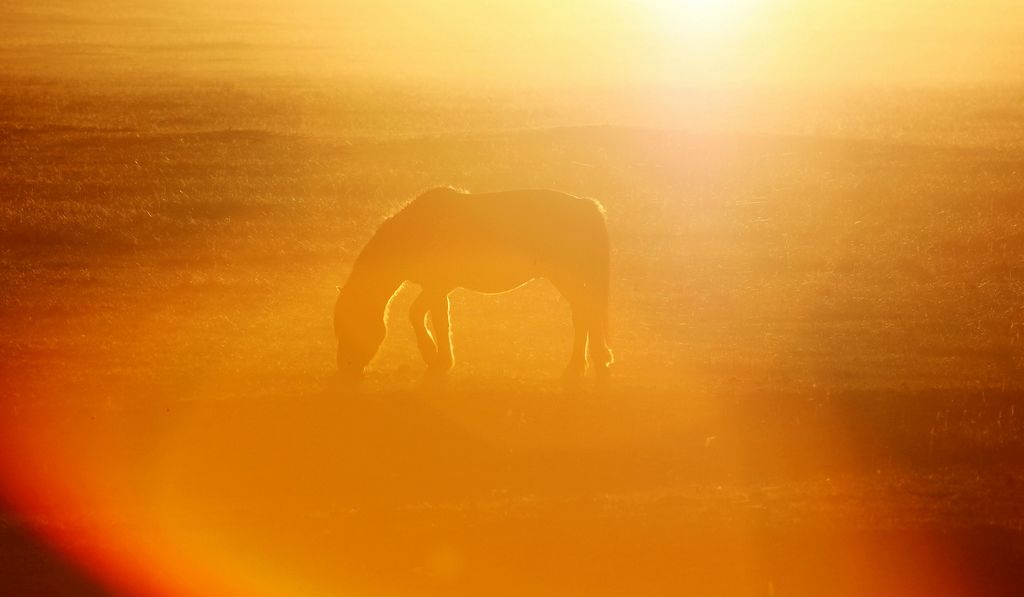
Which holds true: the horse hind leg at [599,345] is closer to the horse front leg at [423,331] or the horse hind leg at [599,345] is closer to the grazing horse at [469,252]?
the grazing horse at [469,252]

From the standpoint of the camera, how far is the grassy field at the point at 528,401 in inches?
270

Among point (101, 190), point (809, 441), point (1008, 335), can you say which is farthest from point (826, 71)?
point (809, 441)

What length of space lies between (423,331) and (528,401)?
1202 millimetres

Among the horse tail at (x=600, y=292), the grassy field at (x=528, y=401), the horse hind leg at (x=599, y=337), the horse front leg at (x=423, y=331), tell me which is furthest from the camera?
the horse front leg at (x=423, y=331)

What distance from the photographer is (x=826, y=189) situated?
66.0 ft

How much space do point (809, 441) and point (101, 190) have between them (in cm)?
1441

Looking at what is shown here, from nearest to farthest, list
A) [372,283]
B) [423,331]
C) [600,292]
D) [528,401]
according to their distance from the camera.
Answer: [528,401] → [372,283] → [600,292] → [423,331]

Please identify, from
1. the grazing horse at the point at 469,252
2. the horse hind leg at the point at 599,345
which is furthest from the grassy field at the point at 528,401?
the grazing horse at the point at 469,252

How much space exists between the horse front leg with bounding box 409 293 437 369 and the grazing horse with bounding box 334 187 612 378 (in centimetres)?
25

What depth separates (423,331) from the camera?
10414 millimetres

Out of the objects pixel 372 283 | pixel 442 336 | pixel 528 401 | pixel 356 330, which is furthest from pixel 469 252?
pixel 528 401

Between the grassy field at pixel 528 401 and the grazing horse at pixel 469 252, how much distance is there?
2.04 ft

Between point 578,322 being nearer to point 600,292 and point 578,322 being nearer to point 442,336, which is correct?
point 600,292

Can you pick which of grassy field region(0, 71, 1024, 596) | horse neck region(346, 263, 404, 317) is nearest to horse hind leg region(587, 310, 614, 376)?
grassy field region(0, 71, 1024, 596)
